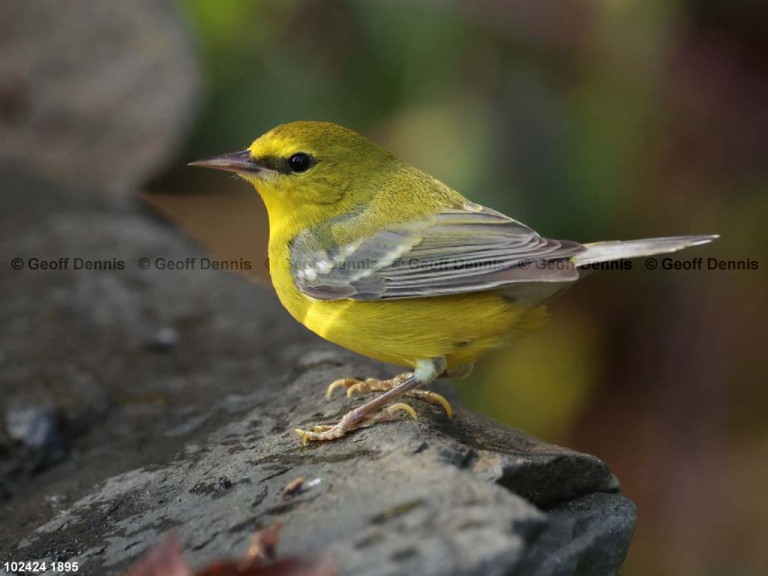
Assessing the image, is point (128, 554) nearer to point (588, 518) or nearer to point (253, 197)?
point (588, 518)

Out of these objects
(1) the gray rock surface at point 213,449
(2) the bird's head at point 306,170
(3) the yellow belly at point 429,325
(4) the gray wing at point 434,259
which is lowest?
(1) the gray rock surface at point 213,449

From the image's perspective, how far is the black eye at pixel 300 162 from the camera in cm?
408

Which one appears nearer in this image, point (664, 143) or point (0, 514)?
point (0, 514)

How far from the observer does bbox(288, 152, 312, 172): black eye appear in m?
4.08

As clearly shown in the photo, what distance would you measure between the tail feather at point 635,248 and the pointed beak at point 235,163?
1440 mm

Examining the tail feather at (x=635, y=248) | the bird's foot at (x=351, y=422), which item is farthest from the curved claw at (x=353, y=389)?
the tail feather at (x=635, y=248)

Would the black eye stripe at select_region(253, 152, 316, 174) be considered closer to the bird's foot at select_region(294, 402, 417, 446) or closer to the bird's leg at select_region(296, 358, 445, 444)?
the bird's leg at select_region(296, 358, 445, 444)

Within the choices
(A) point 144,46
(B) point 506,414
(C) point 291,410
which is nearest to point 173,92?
(A) point 144,46

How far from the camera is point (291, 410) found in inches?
147

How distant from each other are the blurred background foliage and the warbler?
6.73ft

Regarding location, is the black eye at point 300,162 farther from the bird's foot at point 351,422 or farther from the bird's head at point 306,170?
the bird's foot at point 351,422

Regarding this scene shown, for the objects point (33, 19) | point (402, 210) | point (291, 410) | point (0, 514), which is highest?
point (33, 19)

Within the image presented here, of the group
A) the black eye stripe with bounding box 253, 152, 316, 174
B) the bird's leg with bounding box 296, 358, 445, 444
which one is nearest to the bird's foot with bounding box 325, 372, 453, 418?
the bird's leg with bounding box 296, 358, 445, 444

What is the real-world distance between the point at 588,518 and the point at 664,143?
407cm
